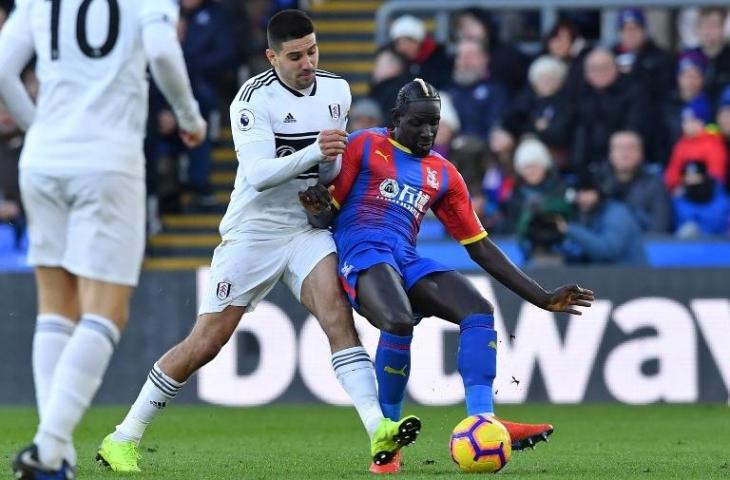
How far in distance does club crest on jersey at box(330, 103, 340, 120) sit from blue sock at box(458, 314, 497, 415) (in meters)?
1.20

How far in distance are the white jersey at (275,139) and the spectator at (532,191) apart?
219 inches

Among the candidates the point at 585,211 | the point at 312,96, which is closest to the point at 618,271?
the point at 585,211

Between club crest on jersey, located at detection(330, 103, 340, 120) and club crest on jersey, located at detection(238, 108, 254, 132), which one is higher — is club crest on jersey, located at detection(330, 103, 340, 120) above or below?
above

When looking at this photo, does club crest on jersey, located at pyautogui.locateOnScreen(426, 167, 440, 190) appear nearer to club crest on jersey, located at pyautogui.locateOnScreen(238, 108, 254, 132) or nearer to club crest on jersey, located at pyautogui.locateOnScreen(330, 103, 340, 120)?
club crest on jersey, located at pyautogui.locateOnScreen(330, 103, 340, 120)

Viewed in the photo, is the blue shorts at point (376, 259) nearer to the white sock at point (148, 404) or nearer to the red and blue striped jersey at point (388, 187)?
the red and blue striped jersey at point (388, 187)

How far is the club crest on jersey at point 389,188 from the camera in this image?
8.10 metres

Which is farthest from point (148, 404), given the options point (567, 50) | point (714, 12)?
point (714, 12)

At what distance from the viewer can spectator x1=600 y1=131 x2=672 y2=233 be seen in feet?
46.3

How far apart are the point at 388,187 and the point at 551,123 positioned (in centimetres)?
688

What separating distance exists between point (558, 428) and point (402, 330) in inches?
142

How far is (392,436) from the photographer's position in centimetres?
732

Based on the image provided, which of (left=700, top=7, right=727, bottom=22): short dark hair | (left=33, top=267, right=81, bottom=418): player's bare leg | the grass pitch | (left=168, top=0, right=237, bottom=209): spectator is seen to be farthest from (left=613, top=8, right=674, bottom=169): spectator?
(left=33, top=267, right=81, bottom=418): player's bare leg

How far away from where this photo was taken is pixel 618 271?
13070mm

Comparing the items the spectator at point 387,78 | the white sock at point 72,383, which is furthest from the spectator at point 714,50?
the white sock at point 72,383
